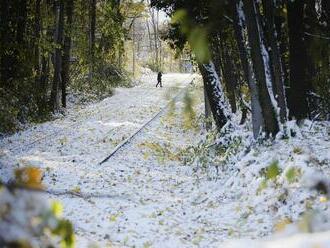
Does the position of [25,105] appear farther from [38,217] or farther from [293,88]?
[38,217]

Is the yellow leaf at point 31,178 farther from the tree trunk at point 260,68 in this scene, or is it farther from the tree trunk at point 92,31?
the tree trunk at point 92,31

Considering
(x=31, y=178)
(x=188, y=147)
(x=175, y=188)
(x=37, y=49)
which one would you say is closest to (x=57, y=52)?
(x=37, y=49)

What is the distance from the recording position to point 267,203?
864 centimetres

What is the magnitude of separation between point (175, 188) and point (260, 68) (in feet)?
11.5

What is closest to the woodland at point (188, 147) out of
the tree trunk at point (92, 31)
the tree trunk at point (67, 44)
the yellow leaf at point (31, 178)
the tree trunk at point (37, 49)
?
the yellow leaf at point (31, 178)

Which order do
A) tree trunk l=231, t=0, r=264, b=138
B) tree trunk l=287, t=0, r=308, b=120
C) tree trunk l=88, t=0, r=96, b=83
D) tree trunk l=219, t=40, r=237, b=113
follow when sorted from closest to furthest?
tree trunk l=231, t=0, r=264, b=138 < tree trunk l=287, t=0, r=308, b=120 < tree trunk l=219, t=40, r=237, b=113 < tree trunk l=88, t=0, r=96, b=83

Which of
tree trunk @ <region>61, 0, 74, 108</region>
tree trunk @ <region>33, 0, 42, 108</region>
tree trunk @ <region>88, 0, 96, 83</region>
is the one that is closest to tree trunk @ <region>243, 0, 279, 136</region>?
tree trunk @ <region>33, 0, 42, 108</region>

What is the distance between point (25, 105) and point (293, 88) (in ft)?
48.0

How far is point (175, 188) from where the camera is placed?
11961 millimetres

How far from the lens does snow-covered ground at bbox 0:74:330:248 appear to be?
776 centimetres

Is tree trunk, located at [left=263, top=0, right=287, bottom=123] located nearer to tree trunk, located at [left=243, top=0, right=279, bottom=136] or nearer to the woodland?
the woodland

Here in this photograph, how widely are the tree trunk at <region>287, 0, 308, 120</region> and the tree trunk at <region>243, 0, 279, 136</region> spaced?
2.53 meters

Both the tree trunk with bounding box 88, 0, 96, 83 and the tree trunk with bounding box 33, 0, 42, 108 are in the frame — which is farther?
the tree trunk with bounding box 88, 0, 96, 83

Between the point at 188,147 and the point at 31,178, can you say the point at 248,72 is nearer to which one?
the point at 188,147
